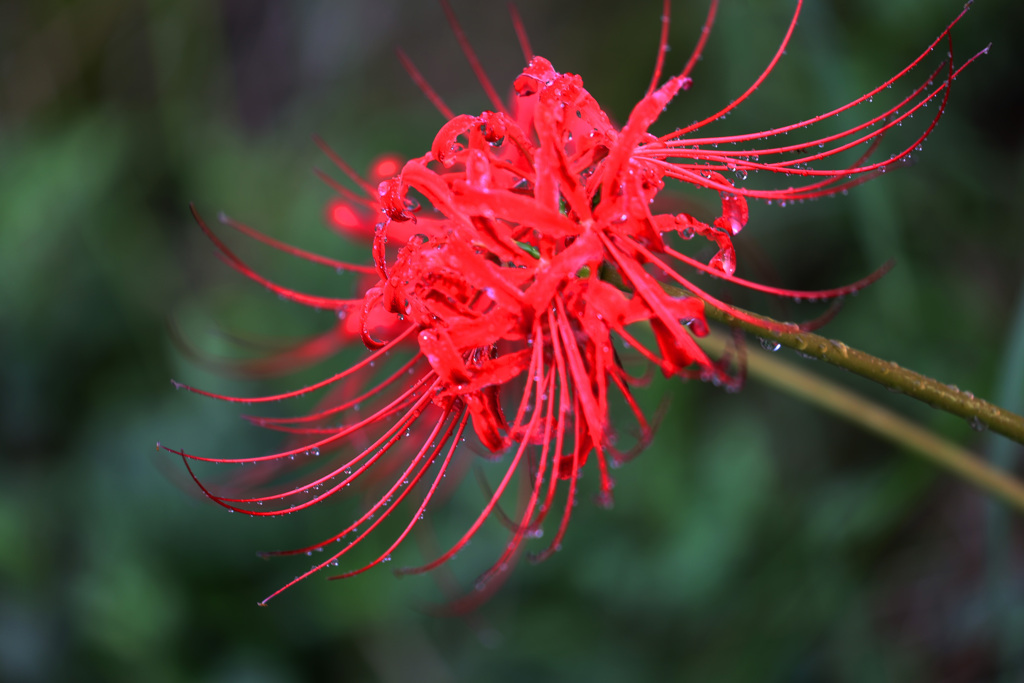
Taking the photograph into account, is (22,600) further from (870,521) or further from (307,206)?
(870,521)

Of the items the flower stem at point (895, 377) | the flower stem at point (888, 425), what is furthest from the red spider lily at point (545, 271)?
the flower stem at point (888, 425)

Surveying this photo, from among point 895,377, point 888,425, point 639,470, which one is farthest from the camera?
point 639,470

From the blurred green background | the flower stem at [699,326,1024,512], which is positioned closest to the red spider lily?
the flower stem at [699,326,1024,512]

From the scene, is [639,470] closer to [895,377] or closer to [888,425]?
[888,425]

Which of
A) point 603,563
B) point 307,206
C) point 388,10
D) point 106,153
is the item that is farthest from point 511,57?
point 603,563

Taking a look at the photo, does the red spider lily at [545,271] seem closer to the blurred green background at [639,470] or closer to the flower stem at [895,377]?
the flower stem at [895,377]

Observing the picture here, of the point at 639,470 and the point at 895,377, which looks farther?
the point at 639,470

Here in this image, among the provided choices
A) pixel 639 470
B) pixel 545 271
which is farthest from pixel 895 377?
pixel 639 470
